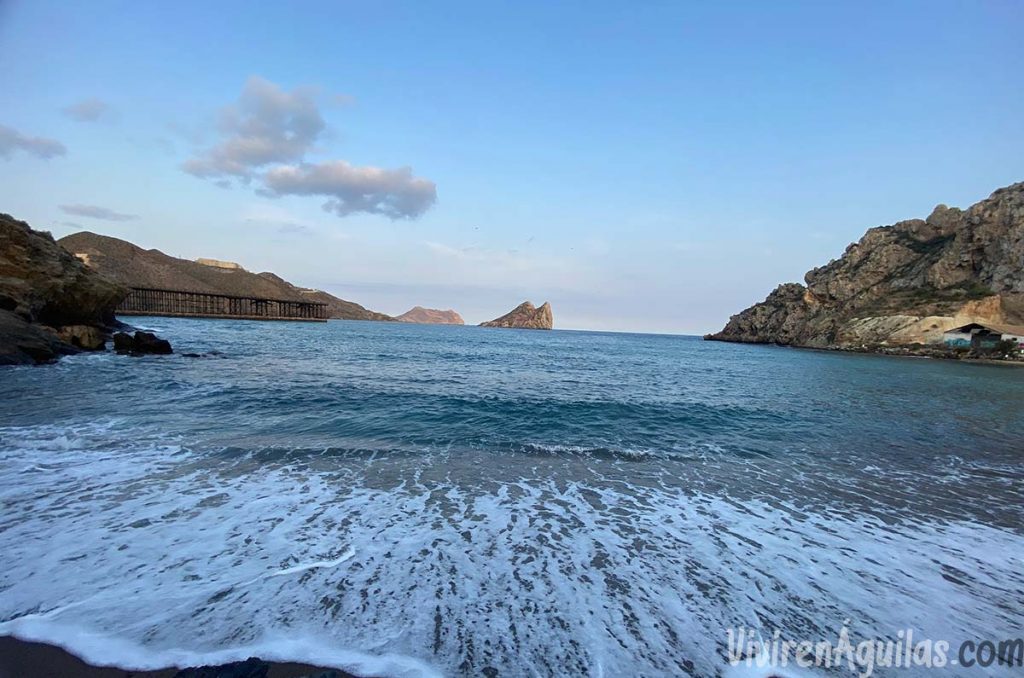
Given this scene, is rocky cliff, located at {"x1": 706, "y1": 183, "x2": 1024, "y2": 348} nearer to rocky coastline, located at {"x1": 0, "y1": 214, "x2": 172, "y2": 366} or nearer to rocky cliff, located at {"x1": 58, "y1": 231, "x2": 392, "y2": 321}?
rocky coastline, located at {"x1": 0, "y1": 214, "x2": 172, "y2": 366}

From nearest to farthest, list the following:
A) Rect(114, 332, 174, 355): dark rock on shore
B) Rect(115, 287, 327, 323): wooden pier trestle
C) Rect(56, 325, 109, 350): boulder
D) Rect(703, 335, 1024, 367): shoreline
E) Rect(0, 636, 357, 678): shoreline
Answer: Rect(0, 636, 357, 678): shoreline
Rect(56, 325, 109, 350): boulder
Rect(114, 332, 174, 355): dark rock on shore
Rect(703, 335, 1024, 367): shoreline
Rect(115, 287, 327, 323): wooden pier trestle

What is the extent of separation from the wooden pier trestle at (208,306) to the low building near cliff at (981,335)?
17379 cm

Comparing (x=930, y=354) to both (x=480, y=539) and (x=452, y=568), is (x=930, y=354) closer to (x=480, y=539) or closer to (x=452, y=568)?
(x=480, y=539)

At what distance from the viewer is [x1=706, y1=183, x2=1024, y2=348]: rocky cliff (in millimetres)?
74625

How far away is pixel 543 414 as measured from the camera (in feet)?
51.9

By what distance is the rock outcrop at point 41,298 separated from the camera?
20.2 metres

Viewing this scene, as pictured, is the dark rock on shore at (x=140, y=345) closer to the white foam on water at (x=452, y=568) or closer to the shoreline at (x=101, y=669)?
the white foam on water at (x=452, y=568)

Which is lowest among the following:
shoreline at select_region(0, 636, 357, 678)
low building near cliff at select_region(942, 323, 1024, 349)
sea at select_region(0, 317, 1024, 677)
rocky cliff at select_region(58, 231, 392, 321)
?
sea at select_region(0, 317, 1024, 677)

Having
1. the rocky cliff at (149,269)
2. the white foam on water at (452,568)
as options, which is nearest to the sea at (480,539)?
the white foam on water at (452,568)

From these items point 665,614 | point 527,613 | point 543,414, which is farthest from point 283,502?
point 543,414

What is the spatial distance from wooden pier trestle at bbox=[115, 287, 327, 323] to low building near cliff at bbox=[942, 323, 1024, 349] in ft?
570

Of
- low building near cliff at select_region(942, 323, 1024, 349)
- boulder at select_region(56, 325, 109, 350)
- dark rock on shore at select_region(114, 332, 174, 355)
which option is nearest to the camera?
boulder at select_region(56, 325, 109, 350)

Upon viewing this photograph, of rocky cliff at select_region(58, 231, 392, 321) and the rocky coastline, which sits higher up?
rocky cliff at select_region(58, 231, 392, 321)

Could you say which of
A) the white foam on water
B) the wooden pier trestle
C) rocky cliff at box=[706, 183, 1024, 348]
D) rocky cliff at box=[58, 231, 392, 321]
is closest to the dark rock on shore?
the white foam on water
